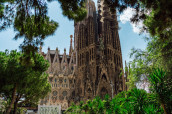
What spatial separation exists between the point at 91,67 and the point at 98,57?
12.1 ft

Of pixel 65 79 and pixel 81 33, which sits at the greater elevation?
pixel 81 33

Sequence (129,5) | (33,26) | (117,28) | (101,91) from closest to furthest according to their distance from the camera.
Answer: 1. (129,5)
2. (33,26)
3. (101,91)
4. (117,28)

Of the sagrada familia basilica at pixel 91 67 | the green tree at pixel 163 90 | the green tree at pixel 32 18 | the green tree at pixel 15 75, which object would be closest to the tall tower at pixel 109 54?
the sagrada familia basilica at pixel 91 67

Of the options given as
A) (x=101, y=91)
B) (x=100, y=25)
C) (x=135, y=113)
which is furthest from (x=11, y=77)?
(x=100, y=25)

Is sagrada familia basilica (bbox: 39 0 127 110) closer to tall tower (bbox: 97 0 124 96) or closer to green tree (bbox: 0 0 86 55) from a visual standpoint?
tall tower (bbox: 97 0 124 96)

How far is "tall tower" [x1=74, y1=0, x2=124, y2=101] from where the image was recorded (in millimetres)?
41406

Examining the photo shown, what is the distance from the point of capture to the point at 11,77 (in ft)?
55.8

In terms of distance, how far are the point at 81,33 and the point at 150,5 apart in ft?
144

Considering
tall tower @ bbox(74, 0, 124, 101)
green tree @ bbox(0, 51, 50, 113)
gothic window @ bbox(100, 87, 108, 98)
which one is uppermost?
tall tower @ bbox(74, 0, 124, 101)

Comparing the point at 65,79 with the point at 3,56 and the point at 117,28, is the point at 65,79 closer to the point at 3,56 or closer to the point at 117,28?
the point at 117,28

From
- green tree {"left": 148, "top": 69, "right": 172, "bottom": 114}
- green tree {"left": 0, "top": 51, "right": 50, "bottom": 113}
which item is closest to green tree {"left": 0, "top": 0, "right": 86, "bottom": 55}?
green tree {"left": 148, "top": 69, "right": 172, "bottom": 114}

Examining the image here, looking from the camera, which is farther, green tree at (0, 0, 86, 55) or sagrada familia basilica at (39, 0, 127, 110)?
sagrada familia basilica at (39, 0, 127, 110)

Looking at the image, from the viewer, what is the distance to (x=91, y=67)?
143ft

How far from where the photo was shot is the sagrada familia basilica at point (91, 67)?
4184 centimetres
